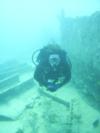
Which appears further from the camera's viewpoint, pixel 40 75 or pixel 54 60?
pixel 40 75

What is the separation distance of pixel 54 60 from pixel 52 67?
131 mm

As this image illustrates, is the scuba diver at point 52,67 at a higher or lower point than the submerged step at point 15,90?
higher

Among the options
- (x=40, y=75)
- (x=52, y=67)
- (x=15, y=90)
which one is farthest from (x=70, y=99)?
(x=52, y=67)

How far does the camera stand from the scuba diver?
377 centimetres

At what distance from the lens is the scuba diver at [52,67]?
3.77 meters

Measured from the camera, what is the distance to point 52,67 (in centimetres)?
376

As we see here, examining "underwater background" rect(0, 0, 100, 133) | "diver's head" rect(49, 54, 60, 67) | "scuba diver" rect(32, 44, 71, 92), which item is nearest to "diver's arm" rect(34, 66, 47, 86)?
"scuba diver" rect(32, 44, 71, 92)

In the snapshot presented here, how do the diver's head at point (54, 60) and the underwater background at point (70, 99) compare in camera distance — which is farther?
the underwater background at point (70, 99)

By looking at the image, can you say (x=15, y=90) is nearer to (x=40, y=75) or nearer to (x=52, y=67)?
(x=40, y=75)

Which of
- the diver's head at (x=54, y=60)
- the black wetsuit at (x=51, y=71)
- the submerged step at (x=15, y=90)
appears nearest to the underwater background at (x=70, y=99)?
the submerged step at (x=15, y=90)

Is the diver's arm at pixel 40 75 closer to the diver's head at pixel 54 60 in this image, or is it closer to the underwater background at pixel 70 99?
the diver's head at pixel 54 60

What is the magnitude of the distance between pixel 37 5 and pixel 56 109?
116050 millimetres

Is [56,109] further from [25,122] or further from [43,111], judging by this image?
[25,122]

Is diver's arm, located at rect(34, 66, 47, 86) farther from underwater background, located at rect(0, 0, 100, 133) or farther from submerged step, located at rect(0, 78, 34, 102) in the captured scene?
submerged step, located at rect(0, 78, 34, 102)
